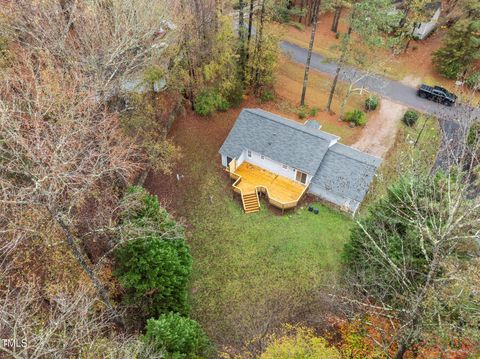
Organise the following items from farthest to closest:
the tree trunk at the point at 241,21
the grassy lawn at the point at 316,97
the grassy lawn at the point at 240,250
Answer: the grassy lawn at the point at 316,97, the tree trunk at the point at 241,21, the grassy lawn at the point at 240,250

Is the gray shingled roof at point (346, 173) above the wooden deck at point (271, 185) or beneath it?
above

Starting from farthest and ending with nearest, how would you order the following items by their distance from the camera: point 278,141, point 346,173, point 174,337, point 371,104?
point 371,104 → point 278,141 → point 346,173 → point 174,337

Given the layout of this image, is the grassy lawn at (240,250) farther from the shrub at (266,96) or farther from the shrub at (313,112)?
the shrub at (313,112)

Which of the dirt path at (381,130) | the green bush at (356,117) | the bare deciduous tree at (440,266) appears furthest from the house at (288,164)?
the bare deciduous tree at (440,266)

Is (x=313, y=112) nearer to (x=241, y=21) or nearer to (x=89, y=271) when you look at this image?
Answer: (x=241, y=21)

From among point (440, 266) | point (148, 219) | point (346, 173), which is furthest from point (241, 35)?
point (440, 266)

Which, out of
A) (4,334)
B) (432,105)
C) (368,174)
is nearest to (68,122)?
(4,334)

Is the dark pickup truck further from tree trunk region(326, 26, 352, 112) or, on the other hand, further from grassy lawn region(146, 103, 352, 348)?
grassy lawn region(146, 103, 352, 348)
